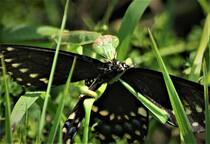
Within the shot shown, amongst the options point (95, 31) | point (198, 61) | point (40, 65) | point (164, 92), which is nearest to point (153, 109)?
point (164, 92)

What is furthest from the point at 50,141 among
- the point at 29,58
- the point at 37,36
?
the point at 37,36

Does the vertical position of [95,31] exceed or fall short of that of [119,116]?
it exceeds it

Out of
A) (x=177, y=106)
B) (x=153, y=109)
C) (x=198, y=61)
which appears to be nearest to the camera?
(x=177, y=106)

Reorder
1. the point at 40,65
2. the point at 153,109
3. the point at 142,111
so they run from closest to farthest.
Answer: the point at 153,109 < the point at 40,65 < the point at 142,111

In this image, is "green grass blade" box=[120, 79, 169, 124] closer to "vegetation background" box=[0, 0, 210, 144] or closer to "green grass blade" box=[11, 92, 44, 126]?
"vegetation background" box=[0, 0, 210, 144]

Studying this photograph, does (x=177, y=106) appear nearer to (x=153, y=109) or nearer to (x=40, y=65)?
(x=153, y=109)

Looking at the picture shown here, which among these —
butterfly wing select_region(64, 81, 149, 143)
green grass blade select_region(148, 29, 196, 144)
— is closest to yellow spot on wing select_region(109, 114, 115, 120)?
butterfly wing select_region(64, 81, 149, 143)

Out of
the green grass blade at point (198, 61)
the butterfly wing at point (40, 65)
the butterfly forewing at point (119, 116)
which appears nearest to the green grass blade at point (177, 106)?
the butterfly wing at point (40, 65)
